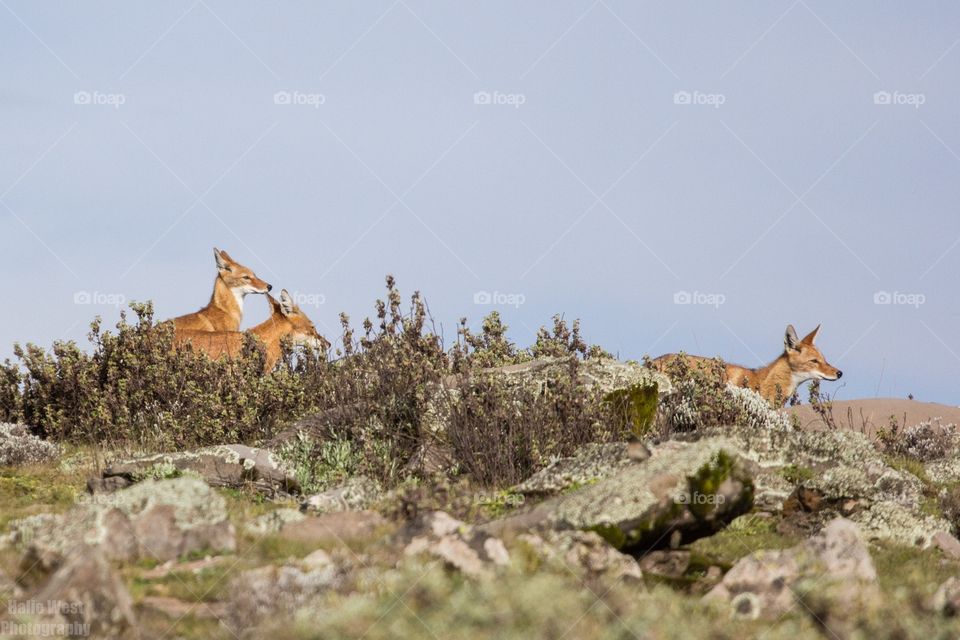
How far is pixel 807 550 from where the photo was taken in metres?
6.93

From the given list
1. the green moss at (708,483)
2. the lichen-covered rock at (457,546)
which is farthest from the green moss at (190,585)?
the green moss at (708,483)

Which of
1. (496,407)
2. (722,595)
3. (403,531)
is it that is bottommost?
(722,595)

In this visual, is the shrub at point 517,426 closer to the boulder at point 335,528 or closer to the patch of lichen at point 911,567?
the patch of lichen at point 911,567

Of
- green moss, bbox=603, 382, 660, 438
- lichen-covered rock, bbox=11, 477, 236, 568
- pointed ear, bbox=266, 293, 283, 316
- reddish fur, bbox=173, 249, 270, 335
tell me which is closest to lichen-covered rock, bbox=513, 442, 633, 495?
green moss, bbox=603, 382, 660, 438

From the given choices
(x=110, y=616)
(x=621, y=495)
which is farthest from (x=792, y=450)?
(x=110, y=616)

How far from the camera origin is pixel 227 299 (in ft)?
74.8

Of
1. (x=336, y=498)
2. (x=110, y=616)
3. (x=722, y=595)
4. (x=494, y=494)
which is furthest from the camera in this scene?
(x=494, y=494)

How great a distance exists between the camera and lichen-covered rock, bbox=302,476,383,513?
9.33m

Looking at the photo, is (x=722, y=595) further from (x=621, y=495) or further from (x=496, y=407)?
(x=496, y=407)

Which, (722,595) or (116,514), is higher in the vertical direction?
(116,514)

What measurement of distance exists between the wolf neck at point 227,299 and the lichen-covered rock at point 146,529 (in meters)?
15.1

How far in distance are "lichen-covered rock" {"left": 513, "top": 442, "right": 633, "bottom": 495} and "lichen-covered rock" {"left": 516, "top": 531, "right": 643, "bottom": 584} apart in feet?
8.26

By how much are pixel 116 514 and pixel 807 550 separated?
4225 millimetres

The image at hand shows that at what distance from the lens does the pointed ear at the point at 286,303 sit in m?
20.4
